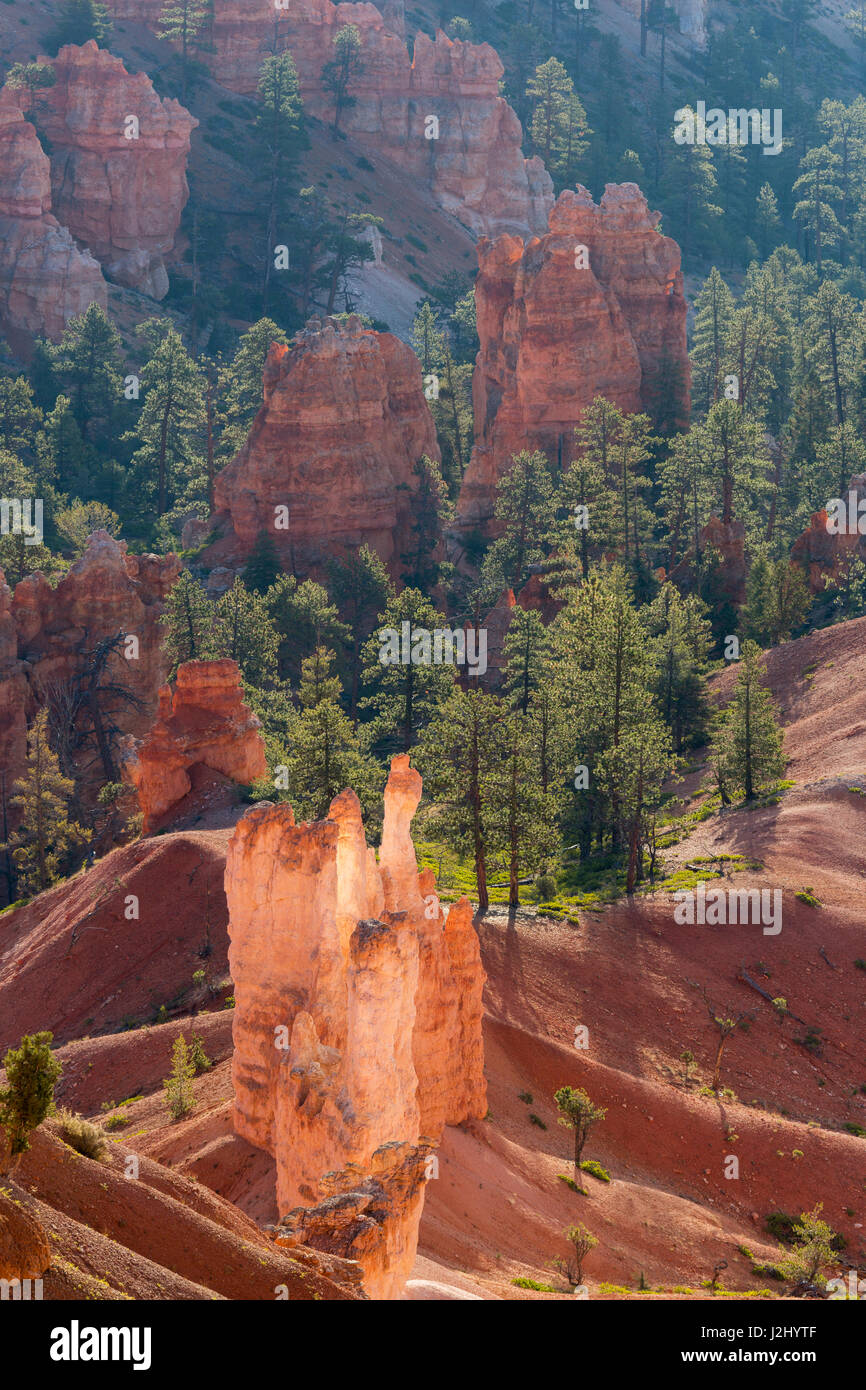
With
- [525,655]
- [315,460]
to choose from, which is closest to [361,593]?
[315,460]

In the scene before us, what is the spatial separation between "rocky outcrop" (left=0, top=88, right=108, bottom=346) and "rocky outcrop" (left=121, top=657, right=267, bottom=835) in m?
56.9

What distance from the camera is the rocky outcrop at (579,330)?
7969 cm

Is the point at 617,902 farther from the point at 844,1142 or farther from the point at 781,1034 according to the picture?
the point at 844,1142

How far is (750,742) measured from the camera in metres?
51.7

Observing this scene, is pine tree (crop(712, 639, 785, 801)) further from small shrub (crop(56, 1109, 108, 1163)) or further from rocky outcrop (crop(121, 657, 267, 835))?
small shrub (crop(56, 1109, 108, 1163))

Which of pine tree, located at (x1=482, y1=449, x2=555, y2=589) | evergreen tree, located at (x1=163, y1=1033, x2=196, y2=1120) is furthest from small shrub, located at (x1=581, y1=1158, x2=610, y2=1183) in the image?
pine tree, located at (x1=482, y1=449, x2=555, y2=589)

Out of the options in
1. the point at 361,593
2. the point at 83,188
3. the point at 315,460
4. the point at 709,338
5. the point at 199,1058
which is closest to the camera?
the point at 199,1058

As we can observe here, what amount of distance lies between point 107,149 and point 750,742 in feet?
240

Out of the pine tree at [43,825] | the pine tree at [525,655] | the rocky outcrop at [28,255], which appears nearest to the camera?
the pine tree at [43,825]

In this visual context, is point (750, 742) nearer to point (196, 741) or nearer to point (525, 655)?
point (525, 655)

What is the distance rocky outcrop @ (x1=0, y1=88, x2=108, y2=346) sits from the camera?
3868 inches

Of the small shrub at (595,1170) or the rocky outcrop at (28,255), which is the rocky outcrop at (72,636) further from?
the rocky outcrop at (28,255)

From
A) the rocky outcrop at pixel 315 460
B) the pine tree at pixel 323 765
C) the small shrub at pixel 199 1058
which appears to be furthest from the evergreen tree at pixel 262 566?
the small shrub at pixel 199 1058

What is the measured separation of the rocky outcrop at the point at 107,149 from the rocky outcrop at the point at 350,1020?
8469cm
